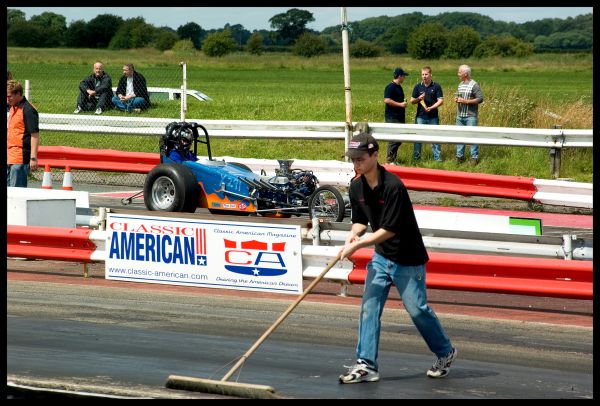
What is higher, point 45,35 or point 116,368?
point 45,35

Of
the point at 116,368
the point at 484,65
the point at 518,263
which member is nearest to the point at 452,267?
the point at 518,263

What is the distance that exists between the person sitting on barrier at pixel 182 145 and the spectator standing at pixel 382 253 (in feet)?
26.6

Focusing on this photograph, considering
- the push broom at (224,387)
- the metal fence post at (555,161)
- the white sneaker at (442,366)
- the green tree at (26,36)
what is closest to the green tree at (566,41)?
the green tree at (26,36)

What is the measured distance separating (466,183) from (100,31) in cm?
9541

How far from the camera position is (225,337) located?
9828 millimetres

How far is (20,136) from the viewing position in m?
14.9

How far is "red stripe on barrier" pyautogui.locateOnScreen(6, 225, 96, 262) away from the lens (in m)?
12.5

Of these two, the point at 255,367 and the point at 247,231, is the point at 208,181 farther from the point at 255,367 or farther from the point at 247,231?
the point at 255,367

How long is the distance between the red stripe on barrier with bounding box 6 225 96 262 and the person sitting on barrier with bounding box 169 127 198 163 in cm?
360

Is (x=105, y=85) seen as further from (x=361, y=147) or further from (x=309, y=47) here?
(x=309, y=47)

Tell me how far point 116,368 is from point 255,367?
3.30 feet

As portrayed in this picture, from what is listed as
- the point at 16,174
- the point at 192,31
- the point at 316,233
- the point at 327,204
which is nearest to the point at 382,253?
the point at 316,233

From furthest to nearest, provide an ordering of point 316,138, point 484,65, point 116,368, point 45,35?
point 45,35
point 484,65
point 316,138
point 116,368
